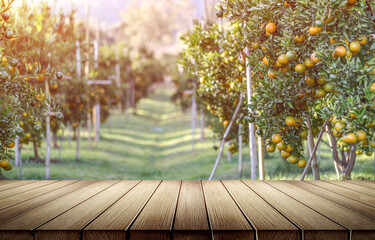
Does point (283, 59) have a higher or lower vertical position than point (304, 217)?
higher

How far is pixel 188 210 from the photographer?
2602mm

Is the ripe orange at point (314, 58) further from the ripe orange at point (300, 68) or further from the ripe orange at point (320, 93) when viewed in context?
the ripe orange at point (320, 93)

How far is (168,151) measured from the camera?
1614 cm

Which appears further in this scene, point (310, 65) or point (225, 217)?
point (310, 65)

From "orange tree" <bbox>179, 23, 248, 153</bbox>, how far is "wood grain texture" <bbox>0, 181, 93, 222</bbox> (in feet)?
11.8

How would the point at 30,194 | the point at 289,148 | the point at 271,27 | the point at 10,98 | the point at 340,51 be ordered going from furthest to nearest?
the point at 289,148, the point at 10,98, the point at 271,27, the point at 340,51, the point at 30,194

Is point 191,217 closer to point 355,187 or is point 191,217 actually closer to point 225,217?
point 225,217

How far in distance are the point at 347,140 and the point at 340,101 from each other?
1.29ft

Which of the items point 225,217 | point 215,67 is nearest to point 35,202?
point 225,217

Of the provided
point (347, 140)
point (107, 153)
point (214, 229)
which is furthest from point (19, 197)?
point (107, 153)

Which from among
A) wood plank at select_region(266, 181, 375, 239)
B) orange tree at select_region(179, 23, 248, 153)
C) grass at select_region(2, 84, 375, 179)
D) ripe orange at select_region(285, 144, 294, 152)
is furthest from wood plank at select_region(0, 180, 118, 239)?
grass at select_region(2, 84, 375, 179)

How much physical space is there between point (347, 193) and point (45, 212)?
7.82ft

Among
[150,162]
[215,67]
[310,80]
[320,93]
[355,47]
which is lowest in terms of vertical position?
[150,162]

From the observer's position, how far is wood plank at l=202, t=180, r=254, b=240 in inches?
84.7
